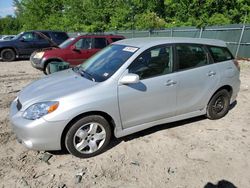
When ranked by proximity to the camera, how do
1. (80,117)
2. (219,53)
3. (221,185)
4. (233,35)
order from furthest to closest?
1. (233,35)
2. (219,53)
3. (80,117)
4. (221,185)

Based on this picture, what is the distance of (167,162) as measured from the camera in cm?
367

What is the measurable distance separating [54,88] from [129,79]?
1.14m

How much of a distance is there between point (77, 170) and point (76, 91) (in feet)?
3.55

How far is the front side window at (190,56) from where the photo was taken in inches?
171

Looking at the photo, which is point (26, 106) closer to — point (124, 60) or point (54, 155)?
point (54, 155)

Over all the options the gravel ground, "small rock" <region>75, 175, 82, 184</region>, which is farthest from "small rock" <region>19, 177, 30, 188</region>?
"small rock" <region>75, 175, 82, 184</region>

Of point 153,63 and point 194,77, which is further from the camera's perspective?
point 194,77

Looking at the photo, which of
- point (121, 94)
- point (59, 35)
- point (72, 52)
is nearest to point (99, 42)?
point (72, 52)

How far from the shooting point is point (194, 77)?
14.5 ft

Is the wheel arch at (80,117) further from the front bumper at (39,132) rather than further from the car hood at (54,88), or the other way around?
the car hood at (54,88)

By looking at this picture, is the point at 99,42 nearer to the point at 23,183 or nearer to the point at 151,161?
the point at 151,161

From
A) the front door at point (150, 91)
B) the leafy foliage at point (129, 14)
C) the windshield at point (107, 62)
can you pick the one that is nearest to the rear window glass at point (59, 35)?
the leafy foliage at point (129, 14)

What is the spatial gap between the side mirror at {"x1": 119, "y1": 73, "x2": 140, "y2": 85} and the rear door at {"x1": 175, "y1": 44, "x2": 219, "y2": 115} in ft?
3.02

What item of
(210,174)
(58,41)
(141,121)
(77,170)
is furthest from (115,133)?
(58,41)
